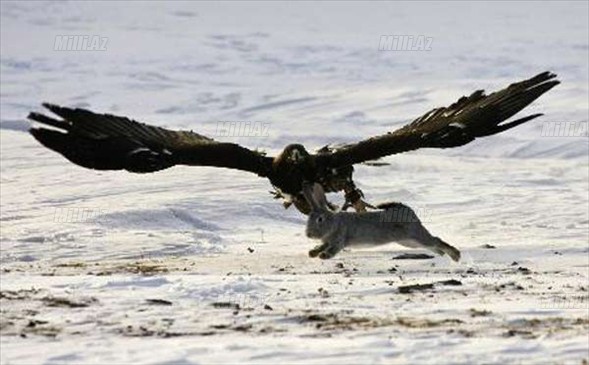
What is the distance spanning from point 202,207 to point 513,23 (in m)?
26.2

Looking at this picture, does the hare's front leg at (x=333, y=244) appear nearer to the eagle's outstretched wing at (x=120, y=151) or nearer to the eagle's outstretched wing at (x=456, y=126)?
the eagle's outstretched wing at (x=456, y=126)

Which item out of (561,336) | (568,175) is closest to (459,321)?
(561,336)

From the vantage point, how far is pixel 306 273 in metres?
13.1

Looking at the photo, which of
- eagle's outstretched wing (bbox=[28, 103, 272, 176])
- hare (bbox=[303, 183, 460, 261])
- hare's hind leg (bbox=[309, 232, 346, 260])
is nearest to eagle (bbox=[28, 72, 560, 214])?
eagle's outstretched wing (bbox=[28, 103, 272, 176])

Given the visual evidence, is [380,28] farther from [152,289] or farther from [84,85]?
[152,289]

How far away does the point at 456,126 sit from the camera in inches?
465

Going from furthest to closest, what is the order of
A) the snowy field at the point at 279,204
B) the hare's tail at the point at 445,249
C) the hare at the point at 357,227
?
1. the hare's tail at the point at 445,249
2. the hare at the point at 357,227
3. the snowy field at the point at 279,204

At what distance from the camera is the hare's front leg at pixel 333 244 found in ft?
37.0

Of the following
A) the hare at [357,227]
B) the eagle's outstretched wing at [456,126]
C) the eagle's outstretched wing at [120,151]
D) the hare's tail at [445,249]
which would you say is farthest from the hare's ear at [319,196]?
the hare's tail at [445,249]

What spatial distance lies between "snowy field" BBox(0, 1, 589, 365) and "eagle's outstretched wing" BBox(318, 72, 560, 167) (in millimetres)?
1048

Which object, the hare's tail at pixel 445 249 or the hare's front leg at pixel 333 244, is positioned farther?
the hare's tail at pixel 445 249

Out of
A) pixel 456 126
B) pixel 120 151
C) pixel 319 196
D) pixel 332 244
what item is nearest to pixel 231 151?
pixel 319 196

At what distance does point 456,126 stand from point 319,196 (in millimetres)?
1243

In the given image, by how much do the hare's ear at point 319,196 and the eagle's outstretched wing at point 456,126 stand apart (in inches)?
7.8
